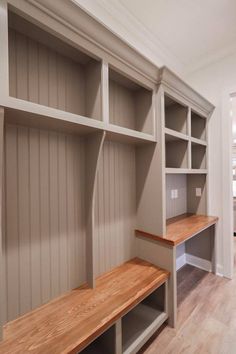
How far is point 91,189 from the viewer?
4.73 ft

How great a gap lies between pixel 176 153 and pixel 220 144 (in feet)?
2.26

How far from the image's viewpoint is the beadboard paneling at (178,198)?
2.50 metres

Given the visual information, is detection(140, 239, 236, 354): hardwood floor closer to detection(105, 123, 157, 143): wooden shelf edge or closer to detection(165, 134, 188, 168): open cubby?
detection(165, 134, 188, 168): open cubby

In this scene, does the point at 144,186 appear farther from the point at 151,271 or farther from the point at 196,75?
the point at 196,75

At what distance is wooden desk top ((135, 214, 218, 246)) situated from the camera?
1.73m

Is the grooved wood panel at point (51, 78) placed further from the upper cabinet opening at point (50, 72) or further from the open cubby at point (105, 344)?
the open cubby at point (105, 344)

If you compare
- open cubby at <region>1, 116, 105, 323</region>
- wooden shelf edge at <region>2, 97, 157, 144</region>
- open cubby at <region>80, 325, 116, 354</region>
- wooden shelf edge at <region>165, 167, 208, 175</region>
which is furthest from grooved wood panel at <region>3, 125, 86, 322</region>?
wooden shelf edge at <region>165, 167, 208, 175</region>

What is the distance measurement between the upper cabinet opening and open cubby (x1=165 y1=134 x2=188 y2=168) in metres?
1.14

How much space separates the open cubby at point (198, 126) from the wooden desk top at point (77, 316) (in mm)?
1951

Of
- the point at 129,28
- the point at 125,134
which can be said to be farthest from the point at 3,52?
the point at 129,28

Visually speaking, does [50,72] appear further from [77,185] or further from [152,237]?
[152,237]

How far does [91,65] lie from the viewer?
1.42 m

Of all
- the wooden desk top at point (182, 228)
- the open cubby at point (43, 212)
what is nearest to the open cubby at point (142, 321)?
the wooden desk top at point (182, 228)

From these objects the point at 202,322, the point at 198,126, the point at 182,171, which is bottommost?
the point at 202,322
